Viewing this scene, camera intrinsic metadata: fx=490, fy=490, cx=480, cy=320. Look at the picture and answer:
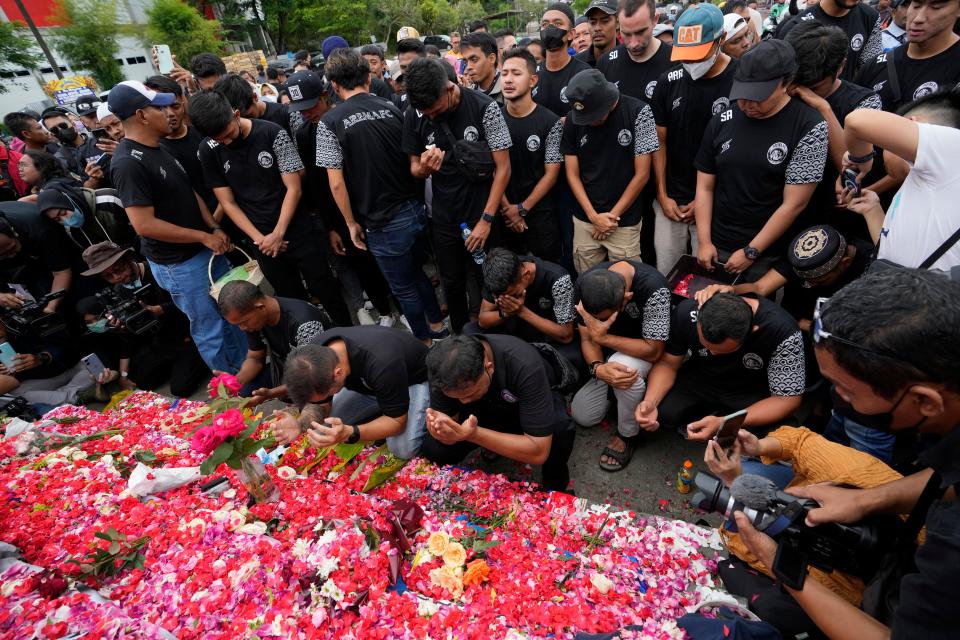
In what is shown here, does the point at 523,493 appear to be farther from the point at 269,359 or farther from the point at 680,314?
the point at 269,359

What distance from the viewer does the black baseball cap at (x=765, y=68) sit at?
3.04 metres

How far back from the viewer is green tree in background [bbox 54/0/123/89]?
29969 mm

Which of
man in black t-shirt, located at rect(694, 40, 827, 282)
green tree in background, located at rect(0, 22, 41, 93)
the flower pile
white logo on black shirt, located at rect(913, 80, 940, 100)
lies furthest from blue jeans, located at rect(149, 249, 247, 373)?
green tree in background, located at rect(0, 22, 41, 93)

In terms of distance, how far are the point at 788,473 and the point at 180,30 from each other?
43.0 metres

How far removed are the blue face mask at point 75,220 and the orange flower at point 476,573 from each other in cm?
530

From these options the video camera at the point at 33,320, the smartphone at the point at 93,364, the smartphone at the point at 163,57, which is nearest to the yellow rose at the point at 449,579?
the smartphone at the point at 93,364

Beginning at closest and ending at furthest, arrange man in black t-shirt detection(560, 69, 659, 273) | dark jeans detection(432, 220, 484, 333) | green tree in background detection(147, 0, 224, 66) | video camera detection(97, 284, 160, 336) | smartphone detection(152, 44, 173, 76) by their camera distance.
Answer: man in black t-shirt detection(560, 69, 659, 273), dark jeans detection(432, 220, 484, 333), video camera detection(97, 284, 160, 336), smartphone detection(152, 44, 173, 76), green tree in background detection(147, 0, 224, 66)

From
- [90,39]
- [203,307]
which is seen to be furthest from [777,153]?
[90,39]

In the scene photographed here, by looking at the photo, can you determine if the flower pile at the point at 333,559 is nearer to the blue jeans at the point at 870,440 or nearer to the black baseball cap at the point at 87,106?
the blue jeans at the point at 870,440

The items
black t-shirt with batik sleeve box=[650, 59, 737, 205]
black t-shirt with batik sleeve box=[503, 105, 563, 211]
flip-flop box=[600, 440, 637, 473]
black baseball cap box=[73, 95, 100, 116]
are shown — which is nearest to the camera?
flip-flop box=[600, 440, 637, 473]

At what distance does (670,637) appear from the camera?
1.70 metres

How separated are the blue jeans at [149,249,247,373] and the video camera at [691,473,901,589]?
4.59 m

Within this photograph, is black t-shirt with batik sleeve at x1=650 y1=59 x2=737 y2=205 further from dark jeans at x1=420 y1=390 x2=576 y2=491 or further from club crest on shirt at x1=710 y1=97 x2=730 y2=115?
dark jeans at x1=420 y1=390 x2=576 y2=491

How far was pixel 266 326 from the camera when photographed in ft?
12.1
